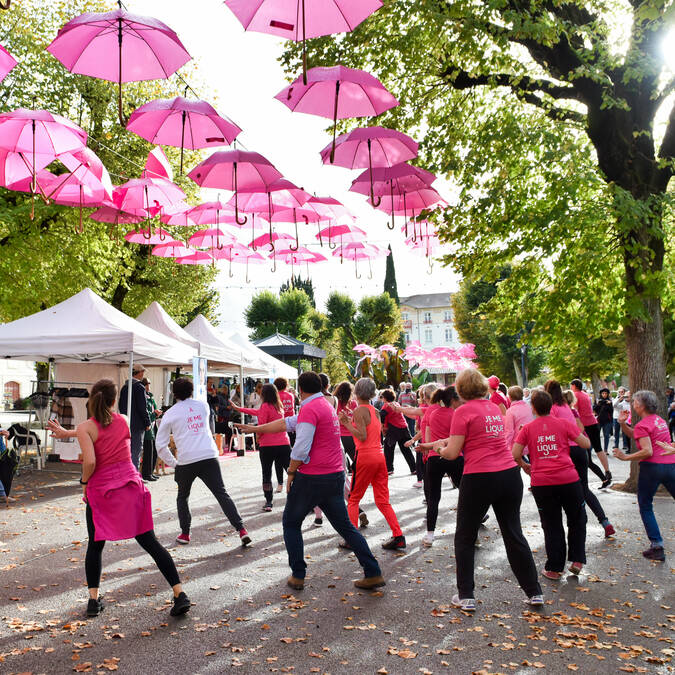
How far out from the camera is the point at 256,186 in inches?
424

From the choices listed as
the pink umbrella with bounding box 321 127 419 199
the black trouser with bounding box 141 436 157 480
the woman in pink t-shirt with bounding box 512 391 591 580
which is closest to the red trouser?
the woman in pink t-shirt with bounding box 512 391 591 580

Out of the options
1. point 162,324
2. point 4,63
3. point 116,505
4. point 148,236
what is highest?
point 148,236

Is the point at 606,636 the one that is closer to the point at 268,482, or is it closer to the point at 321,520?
the point at 321,520

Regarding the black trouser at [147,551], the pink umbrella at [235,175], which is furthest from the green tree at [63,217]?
the black trouser at [147,551]

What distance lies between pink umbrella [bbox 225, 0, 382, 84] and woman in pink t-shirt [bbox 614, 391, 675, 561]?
15.3 ft

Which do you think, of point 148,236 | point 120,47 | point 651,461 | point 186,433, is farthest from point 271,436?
point 148,236

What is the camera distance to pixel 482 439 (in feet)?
17.5

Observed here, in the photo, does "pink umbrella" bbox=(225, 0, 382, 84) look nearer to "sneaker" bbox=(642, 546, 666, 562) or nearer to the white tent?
"sneaker" bbox=(642, 546, 666, 562)

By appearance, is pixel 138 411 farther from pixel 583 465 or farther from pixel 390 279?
pixel 390 279

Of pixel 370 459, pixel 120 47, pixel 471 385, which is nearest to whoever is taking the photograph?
pixel 471 385

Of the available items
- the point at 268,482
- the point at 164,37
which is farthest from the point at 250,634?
the point at 164,37

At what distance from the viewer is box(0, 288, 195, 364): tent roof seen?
12664 mm

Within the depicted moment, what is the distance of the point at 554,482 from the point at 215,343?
15303mm

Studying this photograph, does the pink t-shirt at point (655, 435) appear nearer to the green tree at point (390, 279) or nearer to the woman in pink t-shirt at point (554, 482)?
the woman in pink t-shirt at point (554, 482)
